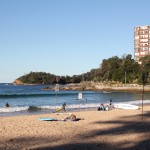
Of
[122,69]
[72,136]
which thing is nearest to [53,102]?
[72,136]

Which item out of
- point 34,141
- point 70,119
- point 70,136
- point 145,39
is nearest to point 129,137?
point 70,136

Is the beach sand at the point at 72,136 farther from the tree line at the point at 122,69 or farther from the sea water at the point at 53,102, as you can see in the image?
the tree line at the point at 122,69

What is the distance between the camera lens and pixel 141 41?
142 meters

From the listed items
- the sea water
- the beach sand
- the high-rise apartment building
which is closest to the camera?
the beach sand

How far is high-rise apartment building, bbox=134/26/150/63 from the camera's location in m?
140

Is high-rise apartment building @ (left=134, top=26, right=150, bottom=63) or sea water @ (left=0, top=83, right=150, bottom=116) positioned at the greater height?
high-rise apartment building @ (left=134, top=26, right=150, bottom=63)

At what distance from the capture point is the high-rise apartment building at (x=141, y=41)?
140500mm

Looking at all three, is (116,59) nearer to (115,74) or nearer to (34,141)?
(115,74)

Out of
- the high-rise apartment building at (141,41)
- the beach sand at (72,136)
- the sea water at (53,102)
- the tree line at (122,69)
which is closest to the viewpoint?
the beach sand at (72,136)

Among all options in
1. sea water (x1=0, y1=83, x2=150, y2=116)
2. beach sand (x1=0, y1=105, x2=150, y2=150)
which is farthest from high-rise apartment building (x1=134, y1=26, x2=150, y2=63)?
beach sand (x1=0, y1=105, x2=150, y2=150)

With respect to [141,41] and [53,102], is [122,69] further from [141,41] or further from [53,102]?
[53,102]

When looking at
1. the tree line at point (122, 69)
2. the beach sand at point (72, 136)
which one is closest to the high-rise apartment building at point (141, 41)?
the tree line at point (122, 69)

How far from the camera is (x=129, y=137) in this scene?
53.5 ft

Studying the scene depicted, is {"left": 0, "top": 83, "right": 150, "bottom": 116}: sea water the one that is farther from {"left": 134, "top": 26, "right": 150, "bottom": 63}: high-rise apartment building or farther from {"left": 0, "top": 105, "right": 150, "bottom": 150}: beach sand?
{"left": 134, "top": 26, "right": 150, "bottom": 63}: high-rise apartment building
